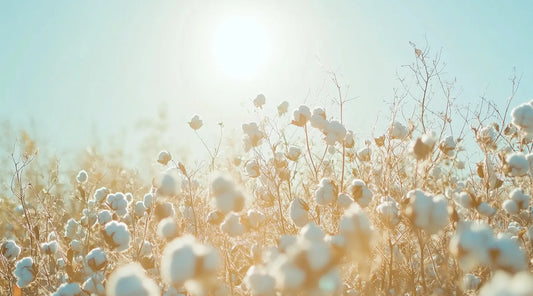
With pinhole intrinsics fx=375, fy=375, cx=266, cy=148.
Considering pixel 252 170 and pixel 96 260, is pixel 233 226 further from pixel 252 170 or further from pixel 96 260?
pixel 252 170

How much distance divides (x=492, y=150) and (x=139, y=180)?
26.2ft

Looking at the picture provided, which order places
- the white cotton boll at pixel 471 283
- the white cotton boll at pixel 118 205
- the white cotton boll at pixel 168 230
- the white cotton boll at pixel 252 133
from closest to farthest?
the white cotton boll at pixel 168 230 → the white cotton boll at pixel 471 283 → the white cotton boll at pixel 118 205 → the white cotton boll at pixel 252 133

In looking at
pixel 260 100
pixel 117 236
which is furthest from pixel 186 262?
pixel 260 100

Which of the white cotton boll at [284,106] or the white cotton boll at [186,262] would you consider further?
the white cotton boll at [284,106]

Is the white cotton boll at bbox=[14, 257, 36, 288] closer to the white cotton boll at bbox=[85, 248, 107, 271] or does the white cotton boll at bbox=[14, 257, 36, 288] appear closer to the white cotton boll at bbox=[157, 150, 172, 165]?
the white cotton boll at bbox=[85, 248, 107, 271]

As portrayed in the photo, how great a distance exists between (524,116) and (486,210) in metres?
1.04

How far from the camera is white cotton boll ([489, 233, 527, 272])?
1.11 meters

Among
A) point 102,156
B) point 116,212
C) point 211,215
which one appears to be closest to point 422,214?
point 211,215

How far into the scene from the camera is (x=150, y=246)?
2982 mm

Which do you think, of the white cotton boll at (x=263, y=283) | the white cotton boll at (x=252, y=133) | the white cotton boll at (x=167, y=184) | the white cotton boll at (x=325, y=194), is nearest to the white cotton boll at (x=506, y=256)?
the white cotton boll at (x=263, y=283)

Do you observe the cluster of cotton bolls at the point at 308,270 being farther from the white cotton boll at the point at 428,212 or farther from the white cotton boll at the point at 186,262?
the white cotton boll at the point at 428,212

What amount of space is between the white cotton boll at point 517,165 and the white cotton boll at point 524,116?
1.77ft

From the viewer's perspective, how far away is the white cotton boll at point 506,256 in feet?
3.65

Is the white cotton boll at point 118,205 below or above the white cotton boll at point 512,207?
above
